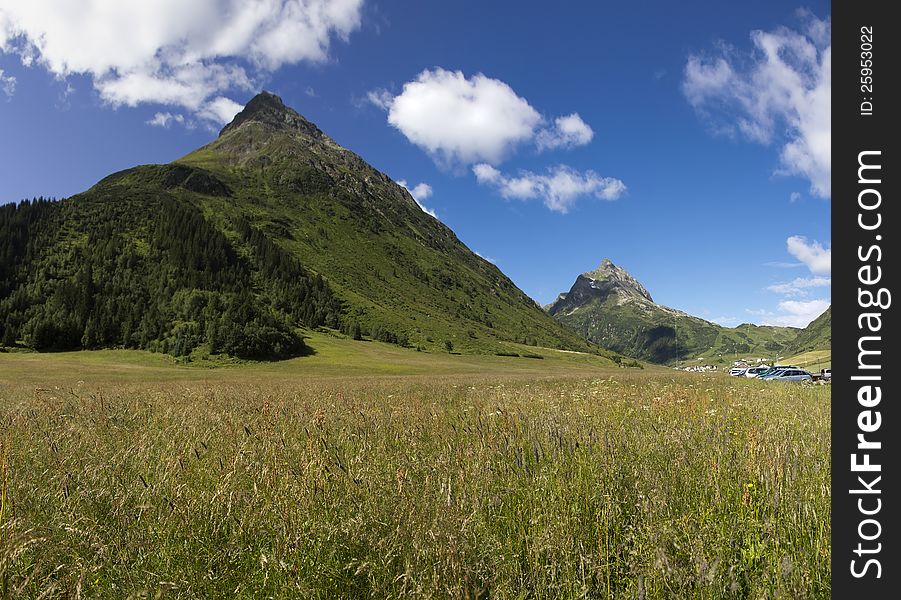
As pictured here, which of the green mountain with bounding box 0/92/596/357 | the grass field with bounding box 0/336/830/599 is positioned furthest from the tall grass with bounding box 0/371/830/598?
the green mountain with bounding box 0/92/596/357

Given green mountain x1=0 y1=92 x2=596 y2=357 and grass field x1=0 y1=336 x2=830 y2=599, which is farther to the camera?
green mountain x1=0 y1=92 x2=596 y2=357

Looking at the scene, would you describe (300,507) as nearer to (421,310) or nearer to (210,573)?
(210,573)

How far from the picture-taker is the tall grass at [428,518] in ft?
8.15

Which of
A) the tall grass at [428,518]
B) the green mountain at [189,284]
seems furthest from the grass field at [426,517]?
the green mountain at [189,284]

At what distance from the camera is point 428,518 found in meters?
3.04

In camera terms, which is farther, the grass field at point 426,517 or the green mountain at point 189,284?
the green mountain at point 189,284

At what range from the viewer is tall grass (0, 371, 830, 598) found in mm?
2483

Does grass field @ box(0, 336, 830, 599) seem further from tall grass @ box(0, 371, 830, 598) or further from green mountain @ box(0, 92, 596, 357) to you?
green mountain @ box(0, 92, 596, 357)

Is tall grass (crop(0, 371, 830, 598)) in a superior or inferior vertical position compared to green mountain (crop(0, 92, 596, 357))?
inferior

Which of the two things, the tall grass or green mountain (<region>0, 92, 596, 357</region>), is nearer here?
the tall grass

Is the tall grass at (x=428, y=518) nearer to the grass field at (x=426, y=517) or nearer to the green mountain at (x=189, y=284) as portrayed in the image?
the grass field at (x=426, y=517)

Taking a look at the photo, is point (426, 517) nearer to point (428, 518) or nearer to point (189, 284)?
point (428, 518)

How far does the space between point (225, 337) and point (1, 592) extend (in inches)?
3109
